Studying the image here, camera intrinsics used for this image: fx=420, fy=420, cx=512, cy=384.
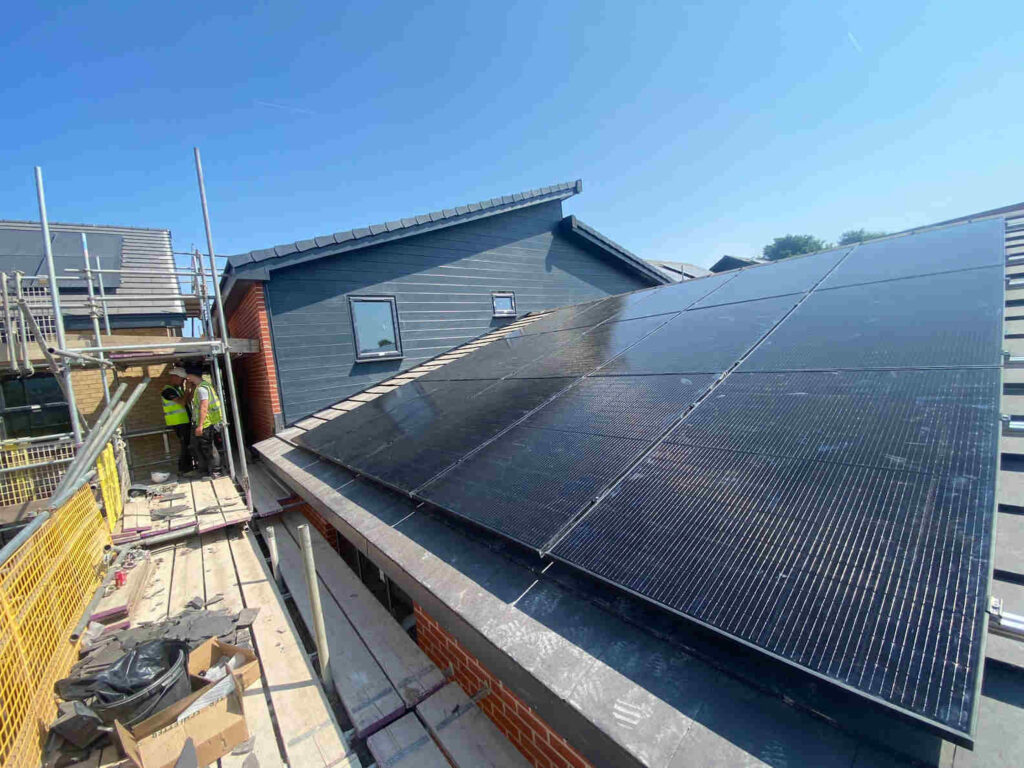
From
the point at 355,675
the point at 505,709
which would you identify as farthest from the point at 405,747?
the point at 355,675

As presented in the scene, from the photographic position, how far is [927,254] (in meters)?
4.23

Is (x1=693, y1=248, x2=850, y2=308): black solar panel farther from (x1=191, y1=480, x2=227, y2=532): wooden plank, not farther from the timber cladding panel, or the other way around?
(x1=191, y1=480, x2=227, y2=532): wooden plank

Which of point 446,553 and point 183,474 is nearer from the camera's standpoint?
point 446,553

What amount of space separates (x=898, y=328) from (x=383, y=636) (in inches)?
175

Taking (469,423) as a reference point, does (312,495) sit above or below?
below

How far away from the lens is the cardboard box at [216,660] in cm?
291

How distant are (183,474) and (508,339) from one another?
256 inches

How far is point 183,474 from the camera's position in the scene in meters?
7.75

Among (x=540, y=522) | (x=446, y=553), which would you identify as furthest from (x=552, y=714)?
(x=446, y=553)

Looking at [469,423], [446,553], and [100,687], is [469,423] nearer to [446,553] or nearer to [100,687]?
[446,553]

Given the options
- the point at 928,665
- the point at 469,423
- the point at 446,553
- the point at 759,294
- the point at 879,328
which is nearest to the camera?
the point at 928,665

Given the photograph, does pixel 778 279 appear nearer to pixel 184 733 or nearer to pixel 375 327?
pixel 375 327

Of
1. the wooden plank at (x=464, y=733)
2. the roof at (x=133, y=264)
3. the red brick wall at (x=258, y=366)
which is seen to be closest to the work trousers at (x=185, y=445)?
the red brick wall at (x=258, y=366)

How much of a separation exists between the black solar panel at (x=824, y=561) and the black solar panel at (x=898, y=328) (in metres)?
1.22
